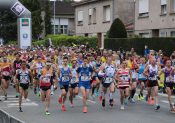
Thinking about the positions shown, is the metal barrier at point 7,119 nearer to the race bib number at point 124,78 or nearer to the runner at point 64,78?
the runner at point 64,78

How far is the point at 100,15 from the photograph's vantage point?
176 ft

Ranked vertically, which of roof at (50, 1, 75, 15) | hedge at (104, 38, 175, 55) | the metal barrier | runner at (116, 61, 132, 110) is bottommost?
the metal barrier

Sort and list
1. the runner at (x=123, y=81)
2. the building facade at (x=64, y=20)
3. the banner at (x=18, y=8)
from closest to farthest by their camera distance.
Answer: the runner at (x=123, y=81) < the banner at (x=18, y=8) < the building facade at (x=64, y=20)

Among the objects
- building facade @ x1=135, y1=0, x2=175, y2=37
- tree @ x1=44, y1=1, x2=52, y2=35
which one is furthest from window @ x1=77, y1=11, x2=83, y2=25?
tree @ x1=44, y1=1, x2=52, y2=35

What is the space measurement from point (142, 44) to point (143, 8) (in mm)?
7077

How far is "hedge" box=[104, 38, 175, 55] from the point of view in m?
32.9

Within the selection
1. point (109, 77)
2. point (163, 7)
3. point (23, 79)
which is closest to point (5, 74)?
point (23, 79)

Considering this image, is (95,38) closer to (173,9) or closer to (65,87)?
(173,9)

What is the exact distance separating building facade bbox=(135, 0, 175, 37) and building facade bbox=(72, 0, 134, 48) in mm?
5921

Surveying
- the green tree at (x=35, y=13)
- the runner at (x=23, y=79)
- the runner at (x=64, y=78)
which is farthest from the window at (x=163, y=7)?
the green tree at (x=35, y=13)

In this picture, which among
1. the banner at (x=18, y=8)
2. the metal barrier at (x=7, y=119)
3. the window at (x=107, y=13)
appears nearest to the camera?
the metal barrier at (x=7, y=119)

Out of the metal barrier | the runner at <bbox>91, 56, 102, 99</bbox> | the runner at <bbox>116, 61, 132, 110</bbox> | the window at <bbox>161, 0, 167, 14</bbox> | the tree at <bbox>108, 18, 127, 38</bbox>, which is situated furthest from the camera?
the tree at <bbox>108, 18, 127, 38</bbox>

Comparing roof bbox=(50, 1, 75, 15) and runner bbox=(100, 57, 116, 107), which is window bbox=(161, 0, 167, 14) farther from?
roof bbox=(50, 1, 75, 15)

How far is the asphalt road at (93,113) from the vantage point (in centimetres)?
1474
